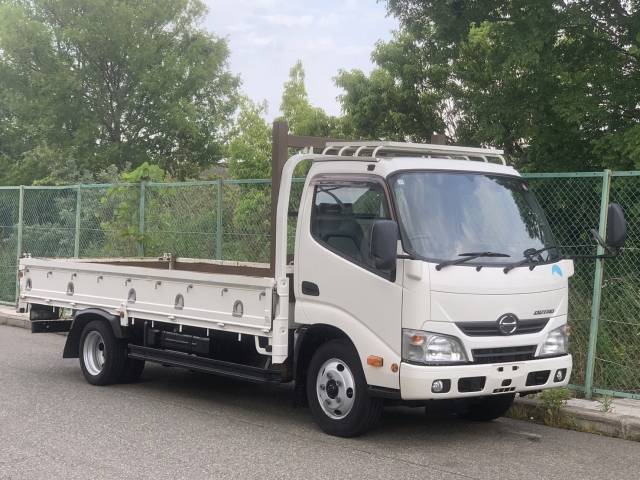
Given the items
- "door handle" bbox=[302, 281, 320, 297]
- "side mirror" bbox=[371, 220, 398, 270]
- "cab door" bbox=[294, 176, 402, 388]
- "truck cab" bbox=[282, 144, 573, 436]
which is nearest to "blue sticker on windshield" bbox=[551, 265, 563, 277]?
"truck cab" bbox=[282, 144, 573, 436]

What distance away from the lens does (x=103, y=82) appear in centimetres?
3356

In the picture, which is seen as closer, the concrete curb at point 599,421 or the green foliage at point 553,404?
the concrete curb at point 599,421

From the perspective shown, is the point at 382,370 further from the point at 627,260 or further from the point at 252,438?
the point at 627,260

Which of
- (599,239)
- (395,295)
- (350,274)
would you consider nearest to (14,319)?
(350,274)

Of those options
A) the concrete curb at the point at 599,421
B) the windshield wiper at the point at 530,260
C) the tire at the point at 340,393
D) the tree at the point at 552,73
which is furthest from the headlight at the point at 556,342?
the tree at the point at 552,73

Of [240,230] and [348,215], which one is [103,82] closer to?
[240,230]

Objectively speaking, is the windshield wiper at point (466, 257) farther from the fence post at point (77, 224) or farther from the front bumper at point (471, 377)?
the fence post at point (77, 224)

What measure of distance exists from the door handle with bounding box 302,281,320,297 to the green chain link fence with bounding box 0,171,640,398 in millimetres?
738

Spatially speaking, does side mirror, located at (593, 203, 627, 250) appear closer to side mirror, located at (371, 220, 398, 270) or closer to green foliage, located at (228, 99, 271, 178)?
side mirror, located at (371, 220, 398, 270)

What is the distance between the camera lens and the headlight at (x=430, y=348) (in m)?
6.51

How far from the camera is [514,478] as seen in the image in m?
6.08

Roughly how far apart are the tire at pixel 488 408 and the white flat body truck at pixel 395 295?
0.04 ft

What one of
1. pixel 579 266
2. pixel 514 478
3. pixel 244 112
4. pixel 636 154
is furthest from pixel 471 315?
pixel 244 112

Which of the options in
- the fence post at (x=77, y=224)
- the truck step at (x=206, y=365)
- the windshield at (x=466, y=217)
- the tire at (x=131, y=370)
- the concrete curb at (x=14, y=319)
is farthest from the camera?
the fence post at (x=77, y=224)
